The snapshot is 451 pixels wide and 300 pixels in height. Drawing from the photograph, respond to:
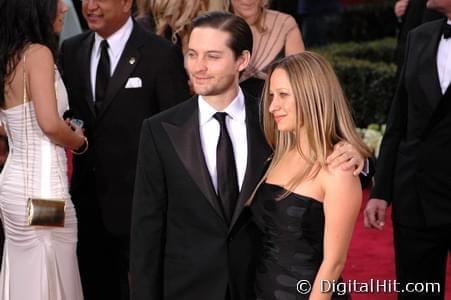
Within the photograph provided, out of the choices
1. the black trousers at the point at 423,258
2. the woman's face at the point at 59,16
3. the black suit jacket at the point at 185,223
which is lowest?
the black trousers at the point at 423,258

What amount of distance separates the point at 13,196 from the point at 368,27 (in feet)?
33.2

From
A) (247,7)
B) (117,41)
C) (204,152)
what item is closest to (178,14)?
Answer: (247,7)

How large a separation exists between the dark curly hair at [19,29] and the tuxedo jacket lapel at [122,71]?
45 cm

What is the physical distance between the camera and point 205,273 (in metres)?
3.99

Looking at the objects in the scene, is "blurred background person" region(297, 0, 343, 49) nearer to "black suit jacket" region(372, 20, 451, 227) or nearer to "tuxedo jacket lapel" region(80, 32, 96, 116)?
"tuxedo jacket lapel" region(80, 32, 96, 116)

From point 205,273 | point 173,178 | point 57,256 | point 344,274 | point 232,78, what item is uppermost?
point 232,78

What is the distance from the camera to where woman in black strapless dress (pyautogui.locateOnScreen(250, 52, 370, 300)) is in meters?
3.65

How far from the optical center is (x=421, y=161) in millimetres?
4863

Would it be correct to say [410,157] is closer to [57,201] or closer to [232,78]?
[232,78]

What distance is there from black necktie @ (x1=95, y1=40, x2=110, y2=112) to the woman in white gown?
0.89 feet

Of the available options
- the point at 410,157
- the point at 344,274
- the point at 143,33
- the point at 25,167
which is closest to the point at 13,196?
the point at 25,167

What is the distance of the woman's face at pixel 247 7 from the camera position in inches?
234

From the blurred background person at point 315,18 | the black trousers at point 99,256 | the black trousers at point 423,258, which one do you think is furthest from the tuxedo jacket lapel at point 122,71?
the blurred background person at point 315,18

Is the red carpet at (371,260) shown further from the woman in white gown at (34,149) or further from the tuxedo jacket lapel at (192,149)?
the tuxedo jacket lapel at (192,149)
